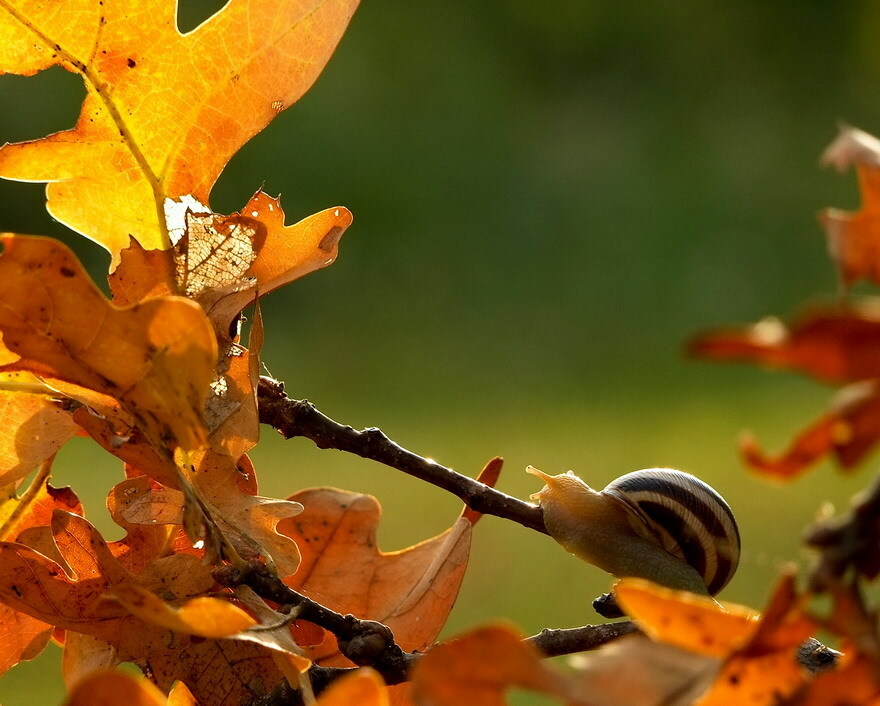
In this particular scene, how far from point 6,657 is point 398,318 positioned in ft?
10.1

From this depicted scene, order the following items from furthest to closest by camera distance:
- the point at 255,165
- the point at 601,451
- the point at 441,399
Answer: the point at 255,165, the point at 441,399, the point at 601,451

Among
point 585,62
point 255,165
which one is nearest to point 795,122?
point 585,62

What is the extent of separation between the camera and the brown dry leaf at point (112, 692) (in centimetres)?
22

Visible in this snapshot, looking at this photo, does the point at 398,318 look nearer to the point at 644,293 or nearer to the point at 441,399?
the point at 441,399

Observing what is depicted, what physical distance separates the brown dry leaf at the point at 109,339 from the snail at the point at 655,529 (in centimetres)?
22

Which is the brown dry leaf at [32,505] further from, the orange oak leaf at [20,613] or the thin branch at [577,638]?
the thin branch at [577,638]

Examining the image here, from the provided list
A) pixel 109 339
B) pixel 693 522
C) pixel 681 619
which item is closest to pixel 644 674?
pixel 681 619

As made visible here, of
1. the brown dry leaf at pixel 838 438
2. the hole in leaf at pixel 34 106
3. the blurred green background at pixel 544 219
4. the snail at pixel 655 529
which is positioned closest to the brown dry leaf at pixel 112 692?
the brown dry leaf at pixel 838 438

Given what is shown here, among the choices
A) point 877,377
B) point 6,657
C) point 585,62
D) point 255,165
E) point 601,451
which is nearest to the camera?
point 877,377

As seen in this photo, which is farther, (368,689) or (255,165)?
(255,165)

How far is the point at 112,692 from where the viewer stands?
0.23 metres

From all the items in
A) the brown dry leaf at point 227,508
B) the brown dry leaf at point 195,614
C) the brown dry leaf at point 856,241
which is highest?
the brown dry leaf at point 856,241

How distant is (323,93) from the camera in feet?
11.8

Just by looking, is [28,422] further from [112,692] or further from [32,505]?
[112,692]
